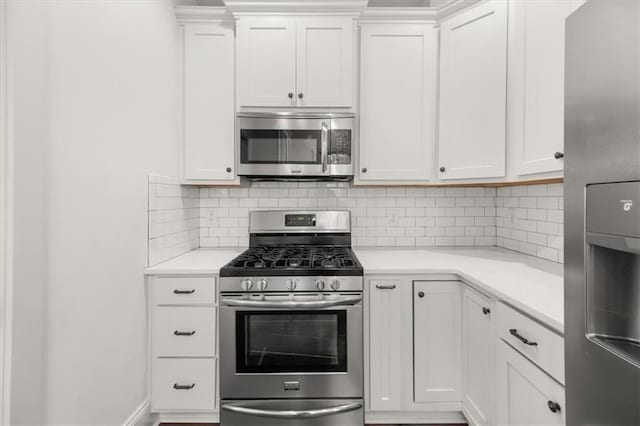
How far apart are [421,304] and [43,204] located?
1.77m

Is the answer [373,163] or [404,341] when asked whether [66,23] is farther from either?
[404,341]

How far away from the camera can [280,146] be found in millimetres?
2232

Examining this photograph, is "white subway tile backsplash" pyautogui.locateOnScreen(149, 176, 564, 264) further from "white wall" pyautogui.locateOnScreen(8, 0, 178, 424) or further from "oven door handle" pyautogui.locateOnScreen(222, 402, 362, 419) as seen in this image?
"oven door handle" pyautogui.locateOnScreen(222, 402, 362, 419)

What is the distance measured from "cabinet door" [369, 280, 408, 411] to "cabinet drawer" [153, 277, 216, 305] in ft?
2.94

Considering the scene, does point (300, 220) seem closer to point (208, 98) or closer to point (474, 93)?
point (208, 98)

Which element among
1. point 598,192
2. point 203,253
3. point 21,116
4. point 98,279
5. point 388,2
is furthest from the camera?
point 388,2

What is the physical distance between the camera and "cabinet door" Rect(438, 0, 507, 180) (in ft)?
6.52

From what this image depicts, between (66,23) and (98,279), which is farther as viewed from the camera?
(98,279)

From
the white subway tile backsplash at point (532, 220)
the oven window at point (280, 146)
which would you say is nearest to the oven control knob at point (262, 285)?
the oven window at point (280, 146)

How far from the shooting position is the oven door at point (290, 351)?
1.88 meters

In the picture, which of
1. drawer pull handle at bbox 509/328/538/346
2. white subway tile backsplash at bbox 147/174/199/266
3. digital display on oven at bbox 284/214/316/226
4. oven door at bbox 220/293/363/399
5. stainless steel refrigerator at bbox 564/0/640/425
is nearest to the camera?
stainless steel refrigerator at bbox 564/0/640/425

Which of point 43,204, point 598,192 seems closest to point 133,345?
point 43,204

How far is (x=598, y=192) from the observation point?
2.28ft

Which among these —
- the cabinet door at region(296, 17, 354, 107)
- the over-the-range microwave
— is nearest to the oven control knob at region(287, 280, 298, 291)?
the over-the-range microwave
